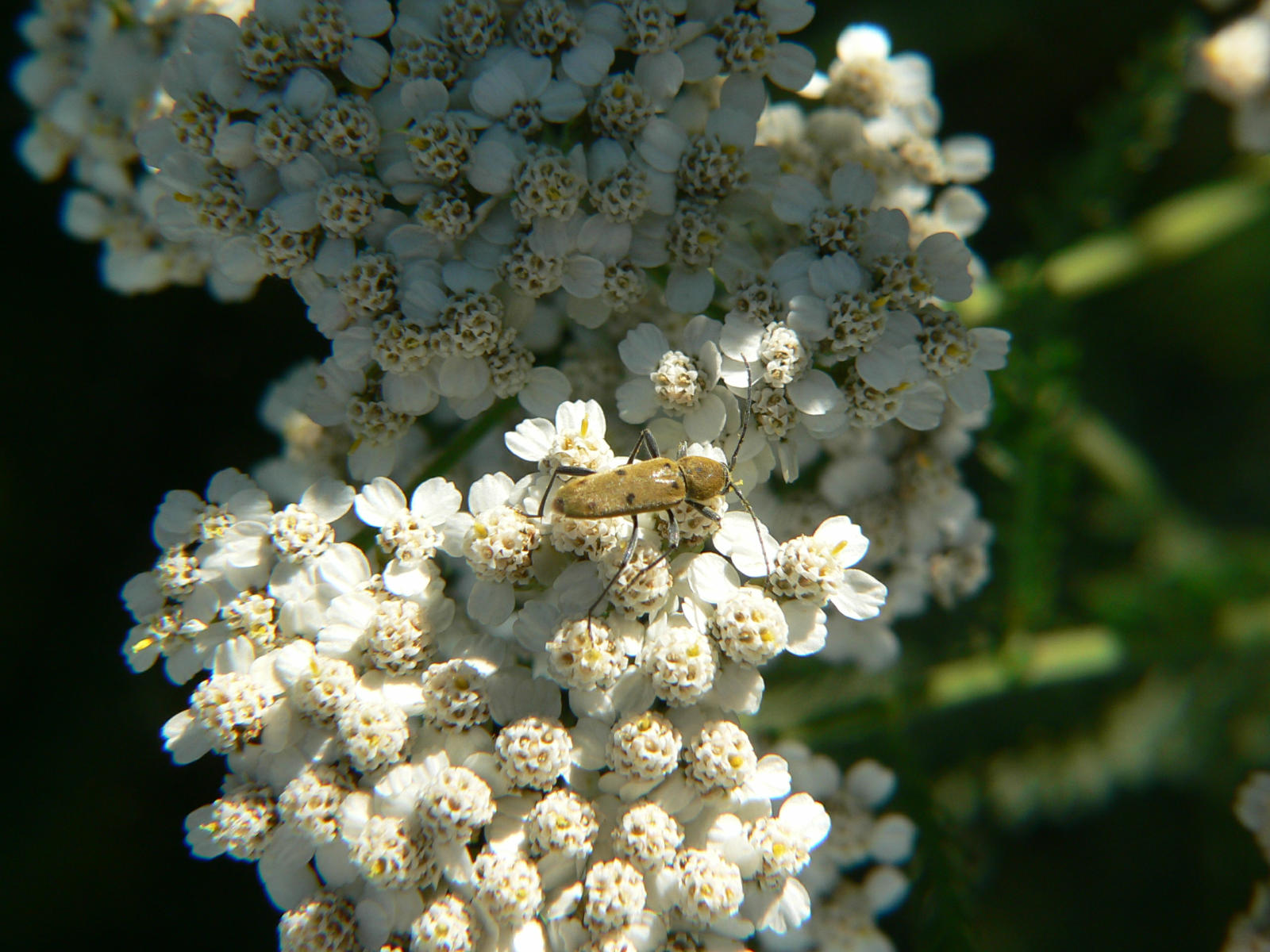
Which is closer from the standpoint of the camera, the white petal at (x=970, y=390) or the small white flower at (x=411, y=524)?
the small white flower at (x=411, y=524)

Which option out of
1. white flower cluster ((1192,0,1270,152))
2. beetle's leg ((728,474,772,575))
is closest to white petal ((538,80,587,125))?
beetle's leg ((728,474,772,575))

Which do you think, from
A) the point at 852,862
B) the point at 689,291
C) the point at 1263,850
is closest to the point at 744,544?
the point at 689,291

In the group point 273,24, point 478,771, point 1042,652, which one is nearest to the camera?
point 478,771

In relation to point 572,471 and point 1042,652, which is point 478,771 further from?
point 1042,652

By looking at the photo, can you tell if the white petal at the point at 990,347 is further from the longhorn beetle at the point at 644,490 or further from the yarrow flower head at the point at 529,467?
the longhorn beetle at the point at 644,490

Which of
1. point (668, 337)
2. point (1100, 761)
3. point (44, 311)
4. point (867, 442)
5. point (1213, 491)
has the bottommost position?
point (1100, 761)

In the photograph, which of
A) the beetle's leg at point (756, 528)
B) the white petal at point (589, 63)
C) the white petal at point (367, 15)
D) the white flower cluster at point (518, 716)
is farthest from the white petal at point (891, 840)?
the white petal at point (367, 15)

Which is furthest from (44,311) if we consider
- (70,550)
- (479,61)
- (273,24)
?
(479,61)
